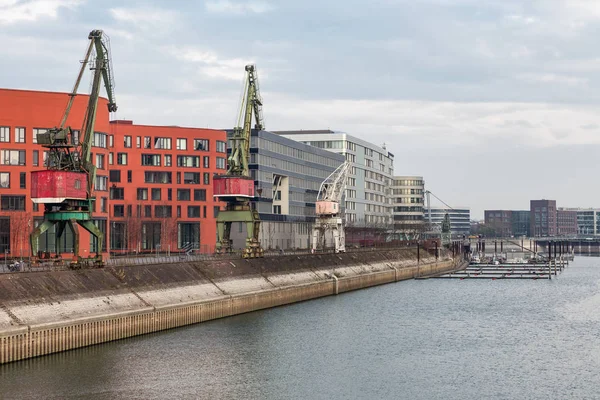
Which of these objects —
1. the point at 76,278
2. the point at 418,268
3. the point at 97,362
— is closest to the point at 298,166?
the point at 418,268

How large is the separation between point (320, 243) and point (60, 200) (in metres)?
106

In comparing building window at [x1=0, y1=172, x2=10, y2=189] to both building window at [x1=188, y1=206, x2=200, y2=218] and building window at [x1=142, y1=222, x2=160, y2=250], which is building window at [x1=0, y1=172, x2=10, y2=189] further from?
building window at [x1=188, y1=206, x2=200, y2=218]

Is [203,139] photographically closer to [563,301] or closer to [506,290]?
[506,290]

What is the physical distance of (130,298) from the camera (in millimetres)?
81812

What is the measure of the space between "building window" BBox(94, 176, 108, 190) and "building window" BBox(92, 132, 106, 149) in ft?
15.7

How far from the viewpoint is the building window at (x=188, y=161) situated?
163875 mm

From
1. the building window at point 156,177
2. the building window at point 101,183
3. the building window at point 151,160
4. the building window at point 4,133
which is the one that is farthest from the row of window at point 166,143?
the building window at point 4,133

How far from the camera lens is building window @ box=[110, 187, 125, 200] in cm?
15788

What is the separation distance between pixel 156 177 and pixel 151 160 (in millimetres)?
3308

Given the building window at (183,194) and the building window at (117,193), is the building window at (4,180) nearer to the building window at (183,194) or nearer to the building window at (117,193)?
the building window at (117,193)

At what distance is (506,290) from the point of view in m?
146

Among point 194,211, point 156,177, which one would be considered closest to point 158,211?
point 156,177

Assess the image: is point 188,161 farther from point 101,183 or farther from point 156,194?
point 101,183

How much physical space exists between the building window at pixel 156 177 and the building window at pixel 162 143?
4841 mm
